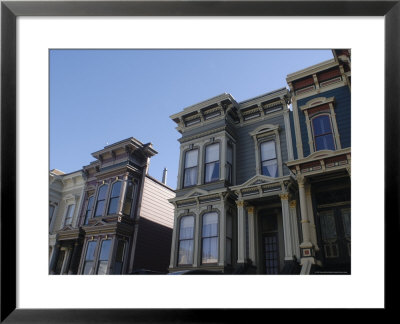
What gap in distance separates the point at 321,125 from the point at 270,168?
2001 millimetres

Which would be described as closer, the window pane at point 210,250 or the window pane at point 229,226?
the window pane at point 210,250

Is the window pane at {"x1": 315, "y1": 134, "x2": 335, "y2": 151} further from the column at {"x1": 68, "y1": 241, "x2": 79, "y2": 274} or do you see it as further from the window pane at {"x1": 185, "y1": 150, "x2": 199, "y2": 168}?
the column at {"x1": 68, "y1": 241, "x2": 79, "y2": 274}

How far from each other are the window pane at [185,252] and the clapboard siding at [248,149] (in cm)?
256

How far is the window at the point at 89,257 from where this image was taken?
12.6 metres

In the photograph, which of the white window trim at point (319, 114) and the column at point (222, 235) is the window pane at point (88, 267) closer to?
the column at point (222, 235)

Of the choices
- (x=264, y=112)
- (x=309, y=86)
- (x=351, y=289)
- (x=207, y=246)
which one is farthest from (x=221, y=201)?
(x=351, y=289)

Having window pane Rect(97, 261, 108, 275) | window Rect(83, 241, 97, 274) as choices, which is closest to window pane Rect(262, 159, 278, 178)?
window pane Rect(97, 261, 108, 275)

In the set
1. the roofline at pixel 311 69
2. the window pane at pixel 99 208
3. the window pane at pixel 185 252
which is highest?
the roofline at pixel 311 69

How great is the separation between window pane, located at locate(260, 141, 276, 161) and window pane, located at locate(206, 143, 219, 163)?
1538mm

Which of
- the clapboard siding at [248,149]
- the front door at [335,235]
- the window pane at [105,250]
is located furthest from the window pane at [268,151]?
the window pane at [105,250]

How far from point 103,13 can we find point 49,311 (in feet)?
8.11

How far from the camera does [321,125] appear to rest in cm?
919

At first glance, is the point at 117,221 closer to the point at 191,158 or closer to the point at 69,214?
the point at 191,158

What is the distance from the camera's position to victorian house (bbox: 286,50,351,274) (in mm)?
7789
